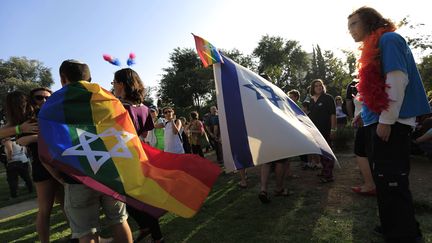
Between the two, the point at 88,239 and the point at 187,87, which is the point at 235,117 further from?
the point at 187,87

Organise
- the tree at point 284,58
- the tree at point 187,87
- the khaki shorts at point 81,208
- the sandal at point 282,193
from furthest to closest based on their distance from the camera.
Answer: the tree at point 284,58 → the tree at point 187,87 → the sandal at point 282,193 → the khaki shorts at point 81,208

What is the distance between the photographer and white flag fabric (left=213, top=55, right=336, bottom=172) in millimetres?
3217

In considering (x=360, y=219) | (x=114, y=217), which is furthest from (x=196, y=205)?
(x=360, y=219)

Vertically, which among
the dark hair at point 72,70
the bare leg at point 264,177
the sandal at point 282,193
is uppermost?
the dark hair at point 72,70

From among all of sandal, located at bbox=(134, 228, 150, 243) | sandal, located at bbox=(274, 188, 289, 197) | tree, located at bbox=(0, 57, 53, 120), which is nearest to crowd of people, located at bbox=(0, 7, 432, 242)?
sandal, located at bbox=(134, 228, 150, 243)

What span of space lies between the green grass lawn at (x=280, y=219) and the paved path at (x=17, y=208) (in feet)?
4.60

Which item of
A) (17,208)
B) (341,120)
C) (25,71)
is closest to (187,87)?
(25,71)

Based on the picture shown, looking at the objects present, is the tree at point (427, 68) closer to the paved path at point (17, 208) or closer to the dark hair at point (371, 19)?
the dark hair at point (371, 19)

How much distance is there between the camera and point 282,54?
186ft

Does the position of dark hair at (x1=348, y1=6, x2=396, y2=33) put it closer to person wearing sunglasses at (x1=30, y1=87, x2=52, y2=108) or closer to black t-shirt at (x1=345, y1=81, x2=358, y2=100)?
black t-shirt at (x1=345, y1=81, x2=358, y2=100)

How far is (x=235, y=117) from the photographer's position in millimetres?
3426

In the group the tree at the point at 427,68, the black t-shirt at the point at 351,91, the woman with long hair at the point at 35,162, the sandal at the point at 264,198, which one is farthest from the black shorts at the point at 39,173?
the tree at the point at 427,68

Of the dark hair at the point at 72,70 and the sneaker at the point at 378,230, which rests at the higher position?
the dark hair at the point at 72,70

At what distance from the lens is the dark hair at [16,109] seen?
10.7 ft
